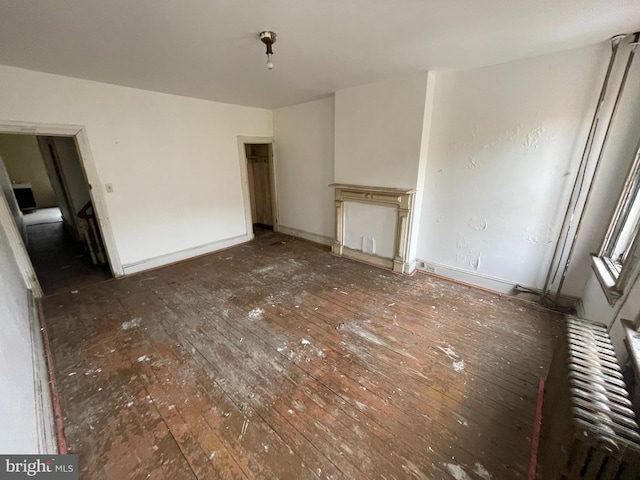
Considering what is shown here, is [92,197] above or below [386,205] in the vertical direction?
above

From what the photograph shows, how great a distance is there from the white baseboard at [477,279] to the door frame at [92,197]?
4.34 metres

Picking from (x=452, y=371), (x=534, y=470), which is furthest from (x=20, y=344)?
(x=534, y=470)

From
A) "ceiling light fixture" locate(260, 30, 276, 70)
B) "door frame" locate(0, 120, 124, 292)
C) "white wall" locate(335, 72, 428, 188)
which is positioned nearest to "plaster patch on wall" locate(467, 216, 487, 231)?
"white wall" locate(335, 72, 428, 188)

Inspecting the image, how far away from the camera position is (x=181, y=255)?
414 centimetres

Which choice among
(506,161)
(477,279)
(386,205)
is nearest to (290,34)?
(386,205)

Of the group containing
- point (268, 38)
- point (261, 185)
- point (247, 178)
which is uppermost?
point (268, 38)

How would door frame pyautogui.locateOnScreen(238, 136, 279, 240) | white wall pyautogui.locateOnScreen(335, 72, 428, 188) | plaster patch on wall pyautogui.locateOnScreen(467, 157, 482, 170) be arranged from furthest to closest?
door frame pyautogui.locateOnScreen(238, 136, 279, 240) < white wall pyautogui.locateOnScreen(335, 72, 428, 188) < plaster patch on wall pyautogui.locateOnScreen(467, 157, 482, 170)

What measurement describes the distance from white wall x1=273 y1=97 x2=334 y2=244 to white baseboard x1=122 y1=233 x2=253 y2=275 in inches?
44.5

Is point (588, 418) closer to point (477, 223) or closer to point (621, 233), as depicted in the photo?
point (621, 233)

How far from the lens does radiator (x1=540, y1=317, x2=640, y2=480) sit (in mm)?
919

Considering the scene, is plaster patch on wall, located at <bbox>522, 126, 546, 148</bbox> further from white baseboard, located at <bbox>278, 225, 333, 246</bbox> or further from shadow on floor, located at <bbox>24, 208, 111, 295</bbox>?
shadow on floor, located at <bbox>24, 208, 111, 295</bbox>

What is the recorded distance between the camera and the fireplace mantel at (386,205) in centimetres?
336

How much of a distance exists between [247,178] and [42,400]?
397 centimetres

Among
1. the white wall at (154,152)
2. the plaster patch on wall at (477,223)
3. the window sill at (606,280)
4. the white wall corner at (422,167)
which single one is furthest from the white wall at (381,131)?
the white wall at (154,152)
